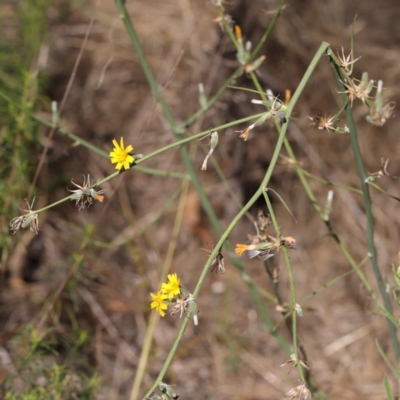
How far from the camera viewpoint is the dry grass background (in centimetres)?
306

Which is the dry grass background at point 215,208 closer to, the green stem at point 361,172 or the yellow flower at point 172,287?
the green stem at point 361,172

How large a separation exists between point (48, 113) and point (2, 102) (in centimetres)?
35

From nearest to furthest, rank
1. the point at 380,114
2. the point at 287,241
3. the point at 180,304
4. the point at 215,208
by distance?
the point at 180,304 < the point at 287,241 < the point at 380,114 < the point at 215,208

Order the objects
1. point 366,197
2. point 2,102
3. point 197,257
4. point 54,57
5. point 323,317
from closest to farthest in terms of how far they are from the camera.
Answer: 1. point 366,197
2. point 2,102
3. point 323,317
4. point 197,257
5. point 54,57

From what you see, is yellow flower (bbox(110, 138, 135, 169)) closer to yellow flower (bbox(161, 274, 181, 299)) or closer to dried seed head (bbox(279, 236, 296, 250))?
yellow flower (bbox(161, 274, 181, 299))

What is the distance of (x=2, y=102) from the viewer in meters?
3.09

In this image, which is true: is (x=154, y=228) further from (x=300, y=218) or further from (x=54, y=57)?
(x=54, y=57)

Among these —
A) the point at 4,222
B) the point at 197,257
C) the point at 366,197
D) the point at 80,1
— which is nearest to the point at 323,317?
the point at 197,257

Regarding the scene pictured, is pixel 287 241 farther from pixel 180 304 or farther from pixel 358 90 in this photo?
pixel 358 90

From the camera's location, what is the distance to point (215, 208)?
11.8 ft

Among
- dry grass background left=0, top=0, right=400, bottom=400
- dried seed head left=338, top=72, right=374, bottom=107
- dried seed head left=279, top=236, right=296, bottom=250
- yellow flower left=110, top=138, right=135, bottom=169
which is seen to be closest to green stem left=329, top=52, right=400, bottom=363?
dried seed head left=338, top=72, right=374, bottom=107

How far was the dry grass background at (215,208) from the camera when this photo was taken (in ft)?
10.0

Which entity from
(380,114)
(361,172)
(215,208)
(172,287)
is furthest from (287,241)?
(215,208)

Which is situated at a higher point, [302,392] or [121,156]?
[121,156]
